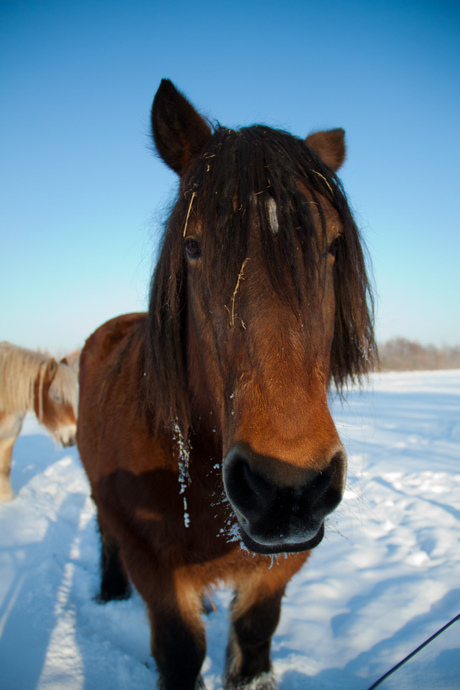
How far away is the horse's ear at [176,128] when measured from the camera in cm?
154

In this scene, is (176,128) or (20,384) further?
(20,384)

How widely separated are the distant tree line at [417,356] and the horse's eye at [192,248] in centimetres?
4548

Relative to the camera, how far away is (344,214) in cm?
148

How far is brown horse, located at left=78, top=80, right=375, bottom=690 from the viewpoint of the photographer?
0.91 metres

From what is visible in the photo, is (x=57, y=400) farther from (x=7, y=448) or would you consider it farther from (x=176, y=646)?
(x=176, y=646)

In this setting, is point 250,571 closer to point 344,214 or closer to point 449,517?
point 344,214

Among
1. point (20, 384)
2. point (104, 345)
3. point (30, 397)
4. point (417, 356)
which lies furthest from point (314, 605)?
point (417, 356)

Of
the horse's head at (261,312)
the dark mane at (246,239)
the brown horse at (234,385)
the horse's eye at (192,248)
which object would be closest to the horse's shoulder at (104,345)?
the brown horse at (234,385)

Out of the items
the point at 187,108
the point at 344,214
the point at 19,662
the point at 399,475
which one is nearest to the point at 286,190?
the point at 344,214

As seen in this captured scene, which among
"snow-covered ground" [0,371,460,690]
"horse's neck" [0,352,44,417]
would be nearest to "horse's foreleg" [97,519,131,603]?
"snow-covered ground" [0,371,460,690]

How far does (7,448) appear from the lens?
5035 mm

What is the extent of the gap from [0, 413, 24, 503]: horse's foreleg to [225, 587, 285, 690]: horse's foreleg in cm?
402

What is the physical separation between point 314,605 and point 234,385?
7.99 ft

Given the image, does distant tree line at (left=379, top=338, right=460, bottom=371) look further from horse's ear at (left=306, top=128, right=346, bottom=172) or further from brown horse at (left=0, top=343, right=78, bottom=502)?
horse's ear at (left=306, top=128, right=346, bottom=172)
